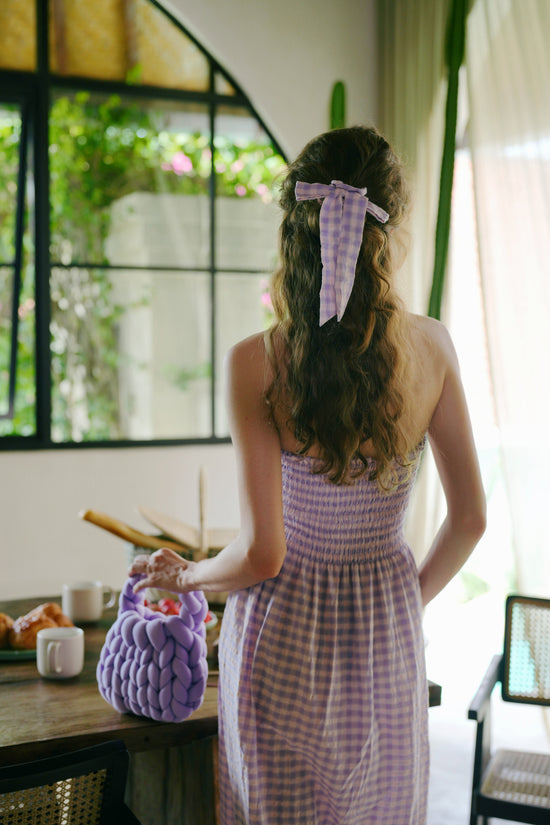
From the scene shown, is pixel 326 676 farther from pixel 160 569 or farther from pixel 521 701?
pixel 521 701

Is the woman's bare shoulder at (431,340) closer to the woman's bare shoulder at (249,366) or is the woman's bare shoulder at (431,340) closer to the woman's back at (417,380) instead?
the woman's back at (417,380)

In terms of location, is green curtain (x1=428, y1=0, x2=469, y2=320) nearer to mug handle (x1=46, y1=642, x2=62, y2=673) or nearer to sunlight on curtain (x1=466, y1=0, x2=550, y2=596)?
sunlight on curtain (x1=466, y1=0, x2=550, y2=596)

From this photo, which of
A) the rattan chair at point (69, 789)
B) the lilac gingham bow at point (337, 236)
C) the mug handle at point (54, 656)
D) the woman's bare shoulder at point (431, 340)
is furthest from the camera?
the mug handle at point (54, 656)

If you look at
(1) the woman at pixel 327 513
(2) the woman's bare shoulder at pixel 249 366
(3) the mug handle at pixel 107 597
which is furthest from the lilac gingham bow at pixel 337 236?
(3) the mug handle at pixel 107 597

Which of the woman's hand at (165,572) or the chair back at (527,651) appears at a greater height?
the woman's hand at (165,572)

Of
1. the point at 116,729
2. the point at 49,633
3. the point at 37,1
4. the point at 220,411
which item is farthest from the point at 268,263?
the point at 116,729

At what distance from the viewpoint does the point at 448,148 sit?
132 inches

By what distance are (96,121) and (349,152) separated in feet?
8.86

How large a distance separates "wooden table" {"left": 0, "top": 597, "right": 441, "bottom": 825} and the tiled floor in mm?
1216

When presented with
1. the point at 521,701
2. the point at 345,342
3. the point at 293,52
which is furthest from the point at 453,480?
the point at 293,52

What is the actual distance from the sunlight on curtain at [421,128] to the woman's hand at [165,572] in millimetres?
2224

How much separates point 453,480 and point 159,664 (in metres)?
0.60

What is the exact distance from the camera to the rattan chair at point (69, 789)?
3.65 feet

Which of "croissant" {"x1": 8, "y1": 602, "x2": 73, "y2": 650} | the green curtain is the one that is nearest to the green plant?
the green curtain
